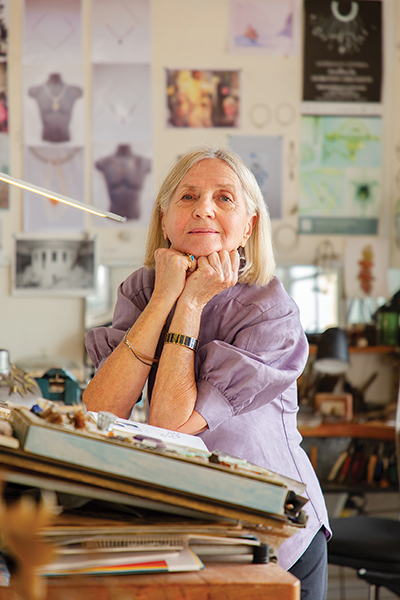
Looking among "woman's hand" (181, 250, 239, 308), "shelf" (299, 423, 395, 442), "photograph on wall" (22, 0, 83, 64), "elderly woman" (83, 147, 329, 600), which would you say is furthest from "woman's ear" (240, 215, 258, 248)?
"photograph on wall" (22, 0, 83, 64)

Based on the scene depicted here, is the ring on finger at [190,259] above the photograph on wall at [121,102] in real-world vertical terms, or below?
below

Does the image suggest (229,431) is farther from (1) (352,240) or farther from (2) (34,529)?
(1) (352,240)

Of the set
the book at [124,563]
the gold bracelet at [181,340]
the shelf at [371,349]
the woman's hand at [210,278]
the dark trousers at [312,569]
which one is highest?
the woman's hand at [210,278]

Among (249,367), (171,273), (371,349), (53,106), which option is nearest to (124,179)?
(53,106)

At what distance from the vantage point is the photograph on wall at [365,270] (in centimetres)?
294

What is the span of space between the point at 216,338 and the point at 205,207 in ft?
0.75

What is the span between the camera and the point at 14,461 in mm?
435

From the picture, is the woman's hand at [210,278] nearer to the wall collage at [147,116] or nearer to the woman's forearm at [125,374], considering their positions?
the woman's forearm at [125,374]

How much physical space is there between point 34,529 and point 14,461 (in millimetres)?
293

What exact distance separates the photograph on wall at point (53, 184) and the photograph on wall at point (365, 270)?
4.39 ft

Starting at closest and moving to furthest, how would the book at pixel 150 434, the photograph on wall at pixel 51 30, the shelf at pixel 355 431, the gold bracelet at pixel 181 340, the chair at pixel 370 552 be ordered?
the book at pixel 150 434
the gold bracelet at pixel 181 340
the chair at pixel 370 552
the shelf at pixel 355 431
the photograph on wall at pixel 51 30

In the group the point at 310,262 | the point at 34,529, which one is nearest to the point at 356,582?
the point at 310,262

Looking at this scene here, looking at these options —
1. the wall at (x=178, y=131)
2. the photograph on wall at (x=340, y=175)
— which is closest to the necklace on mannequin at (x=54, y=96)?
the wall at (x=178, y=131)

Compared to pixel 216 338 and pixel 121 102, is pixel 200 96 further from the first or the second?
pixel 216 338
